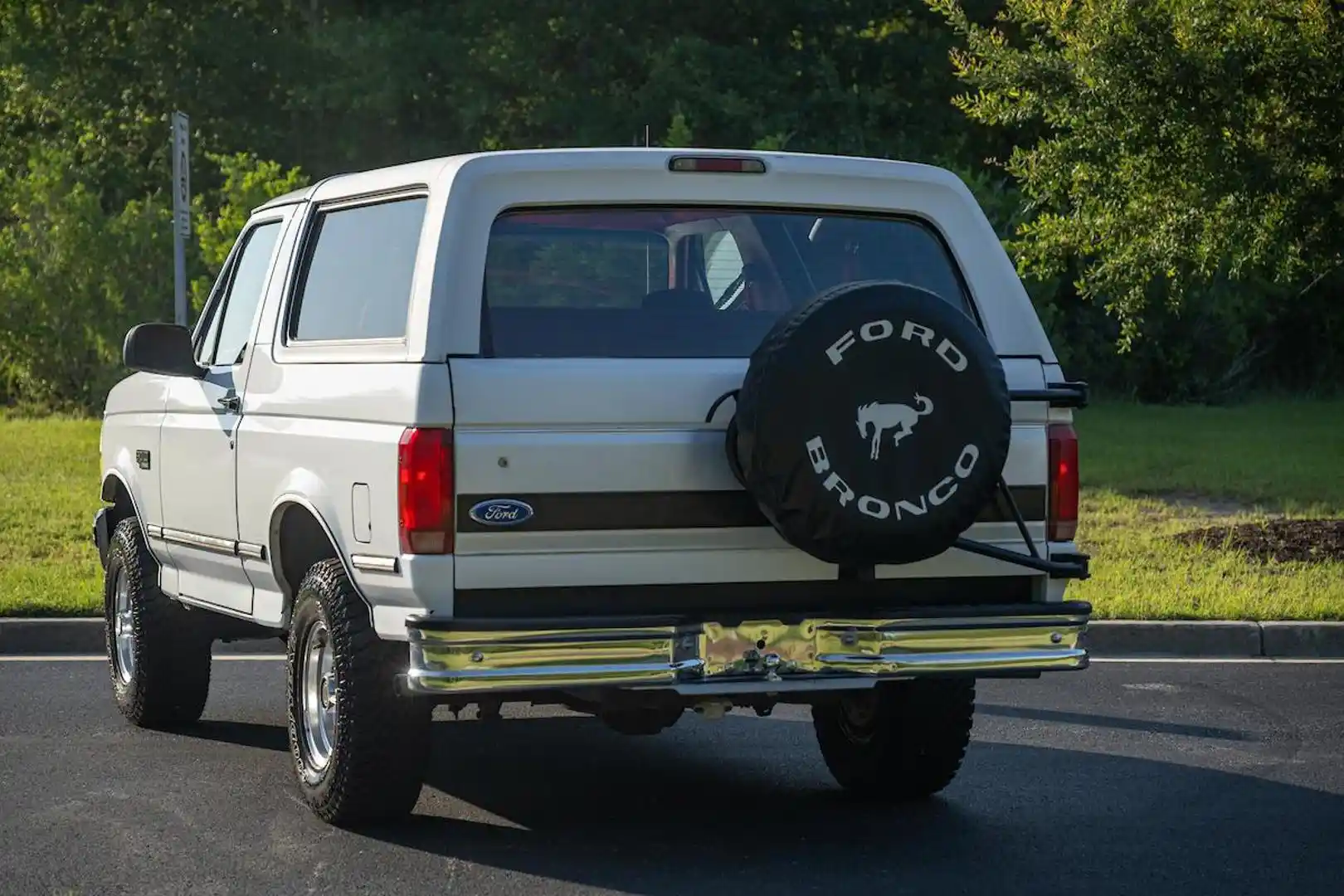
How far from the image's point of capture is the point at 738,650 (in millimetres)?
5938

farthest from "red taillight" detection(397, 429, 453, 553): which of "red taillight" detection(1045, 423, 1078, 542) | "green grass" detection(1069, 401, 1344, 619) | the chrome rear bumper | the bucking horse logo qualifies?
"green grass" detection(1069, 401, 1344, 619)

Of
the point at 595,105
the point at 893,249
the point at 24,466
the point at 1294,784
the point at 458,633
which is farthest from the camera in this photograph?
the point at 595,105

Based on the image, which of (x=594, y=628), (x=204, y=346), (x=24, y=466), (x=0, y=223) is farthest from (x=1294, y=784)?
(x=0, y=223)

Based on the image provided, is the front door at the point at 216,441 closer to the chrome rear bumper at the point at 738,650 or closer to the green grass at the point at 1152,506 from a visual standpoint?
the chrome rear bumper at the point at 738,650

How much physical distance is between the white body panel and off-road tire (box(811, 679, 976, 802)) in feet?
2.36

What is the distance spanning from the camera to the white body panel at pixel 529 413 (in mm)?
5816

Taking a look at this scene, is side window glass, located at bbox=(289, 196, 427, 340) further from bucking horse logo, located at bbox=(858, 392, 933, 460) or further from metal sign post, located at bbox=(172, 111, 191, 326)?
metal sign post, located at bbox=(172, 111, 191, 326)

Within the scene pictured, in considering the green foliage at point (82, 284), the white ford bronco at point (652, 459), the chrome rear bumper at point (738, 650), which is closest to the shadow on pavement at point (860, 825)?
the white ford bronco at point (652, 459)

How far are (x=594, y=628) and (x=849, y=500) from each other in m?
0.77

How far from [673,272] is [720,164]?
1.16ft

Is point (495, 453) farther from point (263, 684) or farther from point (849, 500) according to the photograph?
point (263, 684)

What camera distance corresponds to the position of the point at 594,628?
5.75 meters

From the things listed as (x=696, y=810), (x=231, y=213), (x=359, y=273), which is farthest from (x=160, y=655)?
(x=231, y=213)

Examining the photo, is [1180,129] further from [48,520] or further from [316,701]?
[316,701]
